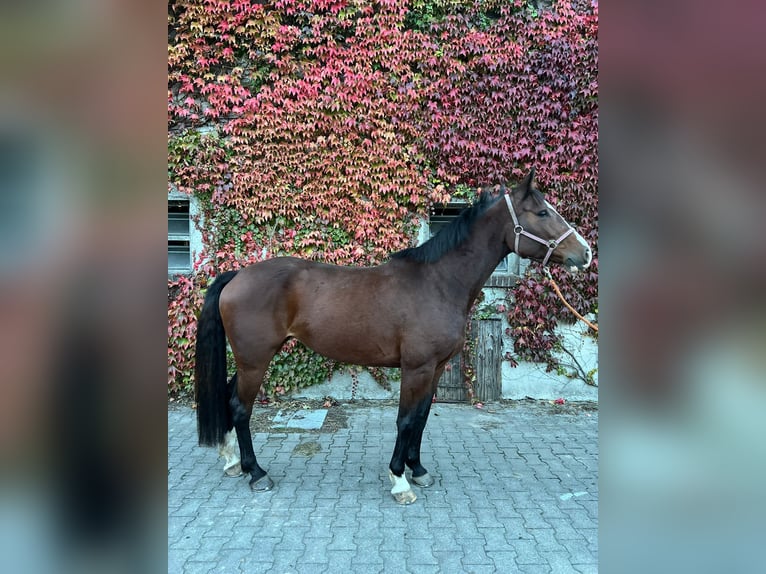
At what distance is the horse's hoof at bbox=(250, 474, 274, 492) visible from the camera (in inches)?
128

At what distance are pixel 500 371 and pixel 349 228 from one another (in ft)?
8.38

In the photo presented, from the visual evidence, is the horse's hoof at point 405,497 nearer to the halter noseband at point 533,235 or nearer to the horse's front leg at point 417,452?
the horse's front leg at point 417,452

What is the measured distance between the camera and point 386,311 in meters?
3.25

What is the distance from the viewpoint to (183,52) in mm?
5355

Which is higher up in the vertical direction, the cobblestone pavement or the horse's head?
the horse's head

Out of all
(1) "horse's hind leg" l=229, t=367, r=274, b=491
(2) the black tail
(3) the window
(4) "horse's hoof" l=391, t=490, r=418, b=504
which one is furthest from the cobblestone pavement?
(3) the window

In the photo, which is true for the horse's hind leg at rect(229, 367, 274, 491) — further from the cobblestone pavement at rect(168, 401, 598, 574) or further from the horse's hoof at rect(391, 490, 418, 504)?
the horse's hoof at rect(391, 490, 418, 504)

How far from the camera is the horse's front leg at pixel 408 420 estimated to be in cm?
Result: 309

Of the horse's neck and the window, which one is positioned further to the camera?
the window

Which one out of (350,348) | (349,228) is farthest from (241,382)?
(349,228)

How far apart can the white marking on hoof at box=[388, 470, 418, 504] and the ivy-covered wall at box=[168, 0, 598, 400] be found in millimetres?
2501

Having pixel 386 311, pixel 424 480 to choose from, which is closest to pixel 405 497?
pixel 424 480

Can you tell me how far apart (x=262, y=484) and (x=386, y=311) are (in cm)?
155
